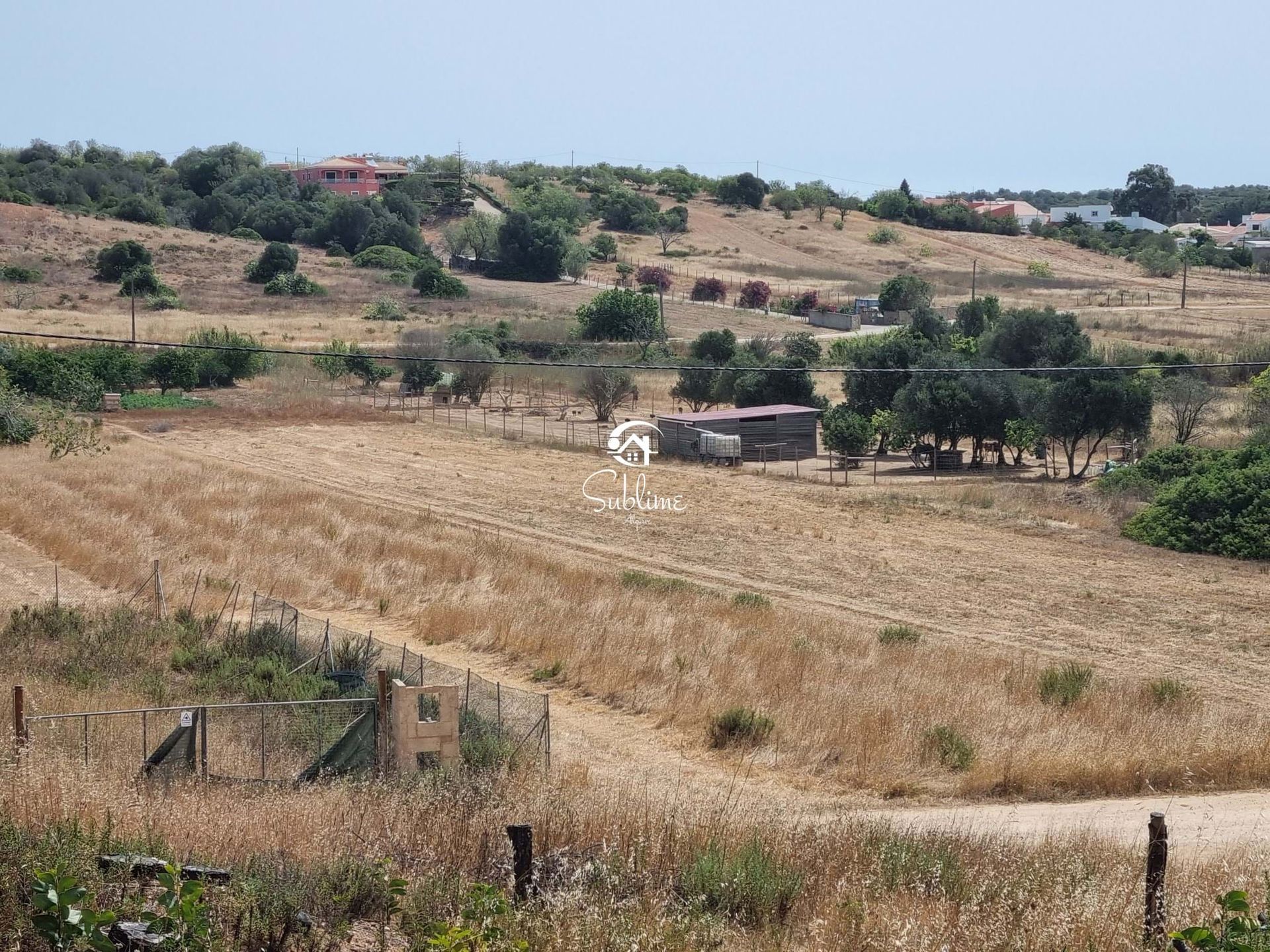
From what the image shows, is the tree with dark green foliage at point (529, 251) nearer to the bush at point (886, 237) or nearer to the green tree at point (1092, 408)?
the bush at point (886, 237)

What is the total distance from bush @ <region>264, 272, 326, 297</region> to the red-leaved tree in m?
23.3

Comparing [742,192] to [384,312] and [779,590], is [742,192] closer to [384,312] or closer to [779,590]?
[384,312]

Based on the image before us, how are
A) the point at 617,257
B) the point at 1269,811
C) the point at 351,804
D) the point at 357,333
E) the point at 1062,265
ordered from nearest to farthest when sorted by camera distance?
the point at 351,804 → the point at 1269,811 → the point at 357,333 → the point at 617,257 → the point at 1062,265

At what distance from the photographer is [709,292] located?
98.9m

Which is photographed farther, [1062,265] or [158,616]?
[1062,265]

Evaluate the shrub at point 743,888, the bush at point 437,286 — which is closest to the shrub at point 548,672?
the shrub at point 743,888

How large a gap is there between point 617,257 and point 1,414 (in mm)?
82712

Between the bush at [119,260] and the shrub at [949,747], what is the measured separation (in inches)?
3418

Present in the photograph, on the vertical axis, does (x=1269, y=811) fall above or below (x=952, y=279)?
below

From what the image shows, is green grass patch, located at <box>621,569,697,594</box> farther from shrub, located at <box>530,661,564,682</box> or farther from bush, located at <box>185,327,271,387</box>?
bush, located at <box>185,327,271,387</box>

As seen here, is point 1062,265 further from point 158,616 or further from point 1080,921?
point 1080,921

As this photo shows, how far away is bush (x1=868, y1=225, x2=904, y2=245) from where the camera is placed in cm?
13400

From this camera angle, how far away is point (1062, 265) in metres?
129

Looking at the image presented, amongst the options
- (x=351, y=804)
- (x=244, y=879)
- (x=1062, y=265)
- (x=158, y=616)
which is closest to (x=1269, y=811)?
(x=351, y=804)
